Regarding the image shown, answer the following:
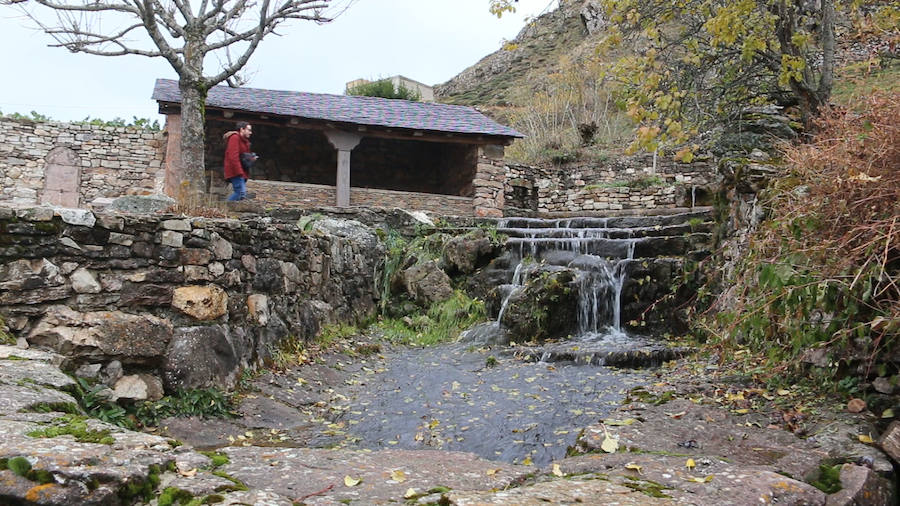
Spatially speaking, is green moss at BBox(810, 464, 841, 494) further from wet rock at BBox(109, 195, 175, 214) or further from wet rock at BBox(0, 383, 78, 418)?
wet rock at BBox(109, 195, 175, 214)

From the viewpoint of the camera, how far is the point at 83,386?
367 cm

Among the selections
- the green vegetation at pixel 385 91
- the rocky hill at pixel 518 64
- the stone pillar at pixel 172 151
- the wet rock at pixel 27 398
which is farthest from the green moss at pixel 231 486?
the rocky hill at pixel 518 64

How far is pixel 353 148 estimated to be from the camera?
13758 mm

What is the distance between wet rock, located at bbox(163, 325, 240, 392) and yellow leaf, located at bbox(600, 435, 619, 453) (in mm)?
2664

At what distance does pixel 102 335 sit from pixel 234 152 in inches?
276

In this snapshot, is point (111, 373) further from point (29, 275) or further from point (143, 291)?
point (29, 275)

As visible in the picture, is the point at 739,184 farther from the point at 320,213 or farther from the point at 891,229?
the point at 320,213

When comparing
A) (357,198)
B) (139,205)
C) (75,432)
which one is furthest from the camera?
(357,198)

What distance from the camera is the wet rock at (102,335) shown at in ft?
12.5

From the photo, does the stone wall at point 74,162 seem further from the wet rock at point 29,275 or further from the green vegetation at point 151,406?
the green vegetation at point 151,406

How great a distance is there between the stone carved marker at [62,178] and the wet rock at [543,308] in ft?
34.6

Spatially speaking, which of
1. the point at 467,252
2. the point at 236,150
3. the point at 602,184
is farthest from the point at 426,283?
the point at 602,184

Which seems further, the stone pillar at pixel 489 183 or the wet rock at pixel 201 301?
the stone pillar at pixel 489 183

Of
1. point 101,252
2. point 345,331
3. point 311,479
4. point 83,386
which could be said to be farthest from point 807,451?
point 345,331
